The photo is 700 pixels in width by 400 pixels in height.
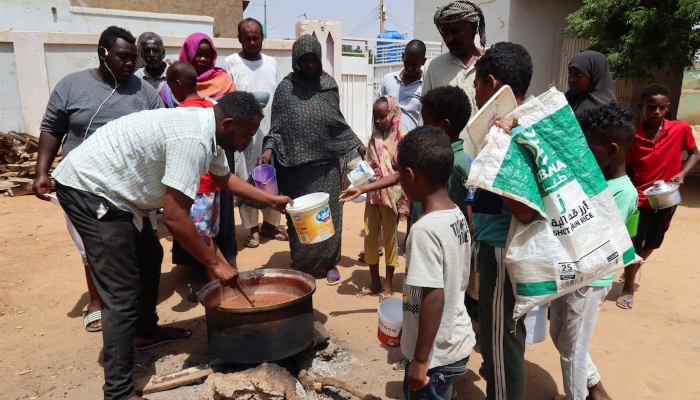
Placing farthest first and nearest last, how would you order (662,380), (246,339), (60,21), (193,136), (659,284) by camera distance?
(60,21)
(659,284)
(662,380)
(246,339)
(193,136)

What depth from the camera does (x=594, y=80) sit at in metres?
3.43

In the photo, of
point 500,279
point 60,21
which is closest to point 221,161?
point 500,279

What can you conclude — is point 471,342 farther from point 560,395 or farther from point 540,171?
point 560,395

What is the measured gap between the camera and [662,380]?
2.90 metres

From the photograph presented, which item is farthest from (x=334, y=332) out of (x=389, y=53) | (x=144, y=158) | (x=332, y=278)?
(x=389, y=53)

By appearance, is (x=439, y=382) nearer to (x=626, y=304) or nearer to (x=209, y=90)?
(x=626, y=304)

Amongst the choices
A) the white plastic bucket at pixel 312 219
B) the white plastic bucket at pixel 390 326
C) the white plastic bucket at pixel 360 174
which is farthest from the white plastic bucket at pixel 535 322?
the white plastic bucket at pixel 360 174

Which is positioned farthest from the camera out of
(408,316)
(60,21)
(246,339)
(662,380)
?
(60,21)

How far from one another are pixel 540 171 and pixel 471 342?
2.49 feet

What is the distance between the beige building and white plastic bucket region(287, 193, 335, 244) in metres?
11.6

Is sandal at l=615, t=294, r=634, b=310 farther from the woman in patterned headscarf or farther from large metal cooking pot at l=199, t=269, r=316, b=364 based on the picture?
large metal cooking pot at l=199, t=269, r=316, b=364

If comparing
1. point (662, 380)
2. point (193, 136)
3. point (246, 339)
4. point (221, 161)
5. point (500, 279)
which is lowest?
point (662, 380)

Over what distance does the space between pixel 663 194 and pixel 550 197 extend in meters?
2.56

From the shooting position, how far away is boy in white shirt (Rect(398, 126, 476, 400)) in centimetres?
182
